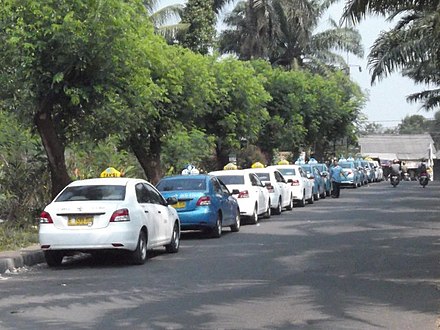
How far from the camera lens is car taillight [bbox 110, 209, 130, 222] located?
1483 cm

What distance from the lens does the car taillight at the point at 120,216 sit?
48.6 feet

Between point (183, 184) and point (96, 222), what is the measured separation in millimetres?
6450

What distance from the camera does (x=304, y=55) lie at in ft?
198

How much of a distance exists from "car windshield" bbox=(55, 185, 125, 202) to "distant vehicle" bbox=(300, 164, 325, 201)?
2345 cm

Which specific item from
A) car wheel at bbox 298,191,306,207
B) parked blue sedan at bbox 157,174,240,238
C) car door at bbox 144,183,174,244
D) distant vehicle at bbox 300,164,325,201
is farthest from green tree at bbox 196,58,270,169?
car door at bbox 144,183,174,244

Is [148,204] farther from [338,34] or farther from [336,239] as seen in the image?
[338,34]

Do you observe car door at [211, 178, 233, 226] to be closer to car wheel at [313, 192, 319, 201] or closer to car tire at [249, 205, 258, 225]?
car tire at [249, 205, 258, 225]

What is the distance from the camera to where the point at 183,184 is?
2114 centimetres

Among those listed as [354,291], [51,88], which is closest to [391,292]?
[354,291]

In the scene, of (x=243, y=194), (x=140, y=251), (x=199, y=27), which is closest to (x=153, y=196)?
(x=140, y=251)

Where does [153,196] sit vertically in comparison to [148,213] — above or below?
above

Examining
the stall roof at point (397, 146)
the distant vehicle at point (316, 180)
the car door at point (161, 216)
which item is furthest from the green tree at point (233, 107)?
the stall roof at point (397, 146)

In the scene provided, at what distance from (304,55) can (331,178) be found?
19.5 m

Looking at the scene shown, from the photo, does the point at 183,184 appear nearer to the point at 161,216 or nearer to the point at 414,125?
the point at 161,216
